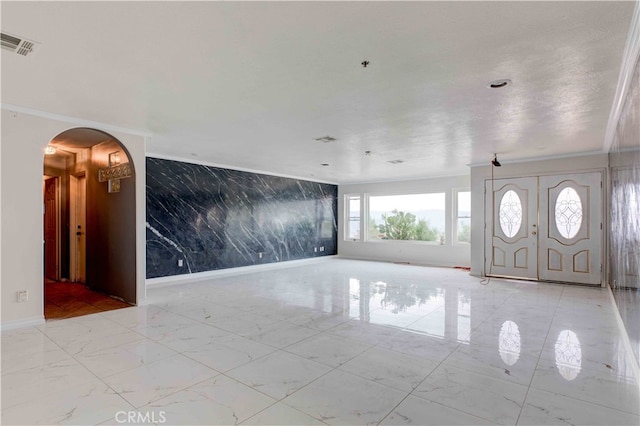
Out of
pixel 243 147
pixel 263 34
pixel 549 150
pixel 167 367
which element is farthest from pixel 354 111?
pixel 549 150

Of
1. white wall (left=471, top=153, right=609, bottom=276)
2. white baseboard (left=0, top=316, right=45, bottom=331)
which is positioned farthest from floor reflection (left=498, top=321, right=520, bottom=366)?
white baseboard (left=0, top=316, right=45, bottom=331)

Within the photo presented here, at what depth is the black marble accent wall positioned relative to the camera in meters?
6.53

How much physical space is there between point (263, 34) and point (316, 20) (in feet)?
1.32

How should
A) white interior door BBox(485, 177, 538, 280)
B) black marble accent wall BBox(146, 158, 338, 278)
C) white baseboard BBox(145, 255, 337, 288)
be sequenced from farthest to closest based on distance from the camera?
white interior door BBox(485, 177, 538, 280) → black marble accent wall BBox(146, 158, 338, 278) → white baseboard BBox(145, 255, 337, 288)

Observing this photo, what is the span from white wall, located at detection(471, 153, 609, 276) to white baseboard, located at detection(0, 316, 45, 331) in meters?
7.70

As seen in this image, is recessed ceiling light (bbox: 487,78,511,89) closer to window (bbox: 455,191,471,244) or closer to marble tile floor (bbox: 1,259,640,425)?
marble tile floor (bbox: 1,259,640,425)

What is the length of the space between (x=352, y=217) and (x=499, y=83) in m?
8.07

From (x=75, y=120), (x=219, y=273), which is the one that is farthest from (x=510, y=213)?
(x=75, y=120)

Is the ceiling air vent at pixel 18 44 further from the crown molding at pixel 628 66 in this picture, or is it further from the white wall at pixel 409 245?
the white wall at pixel 409 245

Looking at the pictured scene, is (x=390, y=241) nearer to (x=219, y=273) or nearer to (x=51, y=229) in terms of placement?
(x=219, y=273)

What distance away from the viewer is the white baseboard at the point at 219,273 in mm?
6411

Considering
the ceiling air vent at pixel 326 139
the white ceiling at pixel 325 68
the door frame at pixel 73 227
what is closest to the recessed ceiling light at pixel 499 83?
the white ceiling at pixel 325 68

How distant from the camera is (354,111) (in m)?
3.84
